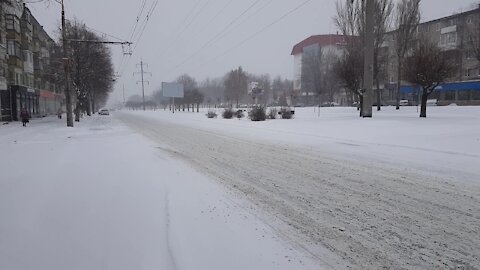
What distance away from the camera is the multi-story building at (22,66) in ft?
130

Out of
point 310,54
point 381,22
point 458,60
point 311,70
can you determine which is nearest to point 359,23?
point 381,22

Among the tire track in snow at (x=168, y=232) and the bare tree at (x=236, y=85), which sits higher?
the bare tree at (x=236, y=85)

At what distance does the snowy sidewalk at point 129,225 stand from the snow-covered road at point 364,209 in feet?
1.57

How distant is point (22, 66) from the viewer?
44438 mm

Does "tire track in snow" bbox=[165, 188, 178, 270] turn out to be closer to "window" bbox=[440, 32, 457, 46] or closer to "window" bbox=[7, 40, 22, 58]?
"window" bbox=[7, 40, 22, 58]

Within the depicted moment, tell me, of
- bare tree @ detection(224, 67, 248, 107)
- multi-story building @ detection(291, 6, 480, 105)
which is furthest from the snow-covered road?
bare tree @ detection(224, 67, 248, 107)

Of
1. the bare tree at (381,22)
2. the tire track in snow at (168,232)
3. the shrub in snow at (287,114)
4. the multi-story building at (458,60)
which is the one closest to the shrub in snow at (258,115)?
the shrub in snow at (287,114)

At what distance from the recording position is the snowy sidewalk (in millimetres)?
4059

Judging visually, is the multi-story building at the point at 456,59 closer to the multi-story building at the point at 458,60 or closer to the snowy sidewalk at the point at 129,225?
the multi-story building at the point at 458,60

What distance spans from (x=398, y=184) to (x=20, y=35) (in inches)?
1903

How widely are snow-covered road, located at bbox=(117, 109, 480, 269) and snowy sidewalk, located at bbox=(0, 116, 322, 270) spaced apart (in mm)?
478

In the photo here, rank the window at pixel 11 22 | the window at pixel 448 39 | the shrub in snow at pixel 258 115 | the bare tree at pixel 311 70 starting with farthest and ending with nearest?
the bare tree at pixel 311 70, the window at pixel 448 39, the window at pixel 11 22, the shrub in snow at pixel 258 115

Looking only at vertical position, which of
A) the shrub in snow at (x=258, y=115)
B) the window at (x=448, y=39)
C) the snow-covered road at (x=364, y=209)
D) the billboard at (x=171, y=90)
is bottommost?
the snow-covered road at (x=364, y=209)

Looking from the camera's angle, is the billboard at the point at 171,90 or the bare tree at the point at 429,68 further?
the billboard at the point at 171,90
